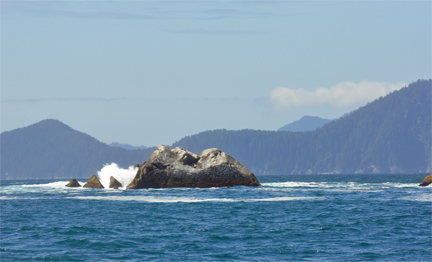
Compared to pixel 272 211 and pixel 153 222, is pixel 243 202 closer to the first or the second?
pixel 272 211

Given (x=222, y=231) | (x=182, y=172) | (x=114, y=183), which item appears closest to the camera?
(x=222, y=231)

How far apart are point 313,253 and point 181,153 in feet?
164

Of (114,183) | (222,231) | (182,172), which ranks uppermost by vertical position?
(182,172)

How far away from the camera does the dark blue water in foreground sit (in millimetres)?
25672

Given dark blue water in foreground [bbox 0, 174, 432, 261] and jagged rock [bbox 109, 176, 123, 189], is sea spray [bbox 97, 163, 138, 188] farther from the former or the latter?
dark blue water in foreground [bbox 0, 174, 432, 261]

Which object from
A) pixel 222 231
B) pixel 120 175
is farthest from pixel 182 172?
pixel 222 231

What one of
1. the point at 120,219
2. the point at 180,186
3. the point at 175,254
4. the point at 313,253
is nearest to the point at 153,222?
the point at 120,219

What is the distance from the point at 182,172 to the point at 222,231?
136 feet

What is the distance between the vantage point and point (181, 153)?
245ft

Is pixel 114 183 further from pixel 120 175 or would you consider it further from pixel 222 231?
pixel 222 231

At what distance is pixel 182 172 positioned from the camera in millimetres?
73438

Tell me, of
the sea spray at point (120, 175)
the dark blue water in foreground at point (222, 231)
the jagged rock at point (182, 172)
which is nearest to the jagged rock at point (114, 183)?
the sea spray at point (120, 175)

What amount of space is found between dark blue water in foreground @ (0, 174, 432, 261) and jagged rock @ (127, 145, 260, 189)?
23705 mm

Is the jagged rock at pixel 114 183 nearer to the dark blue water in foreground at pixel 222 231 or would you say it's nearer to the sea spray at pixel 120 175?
the sea spray at pixel 120 175
